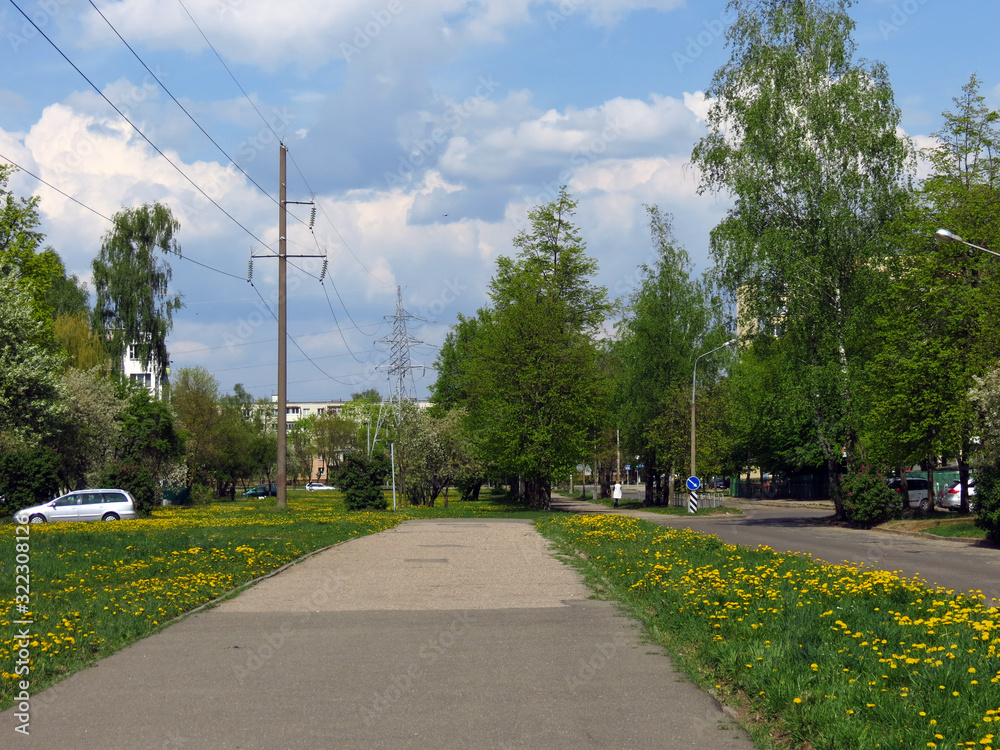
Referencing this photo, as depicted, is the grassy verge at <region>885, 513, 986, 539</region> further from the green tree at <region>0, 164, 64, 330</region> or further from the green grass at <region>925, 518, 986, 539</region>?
the green tree at <region>0, 164, 64, 330</region>

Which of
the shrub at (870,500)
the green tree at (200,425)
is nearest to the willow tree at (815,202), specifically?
the shrub at (870,500)

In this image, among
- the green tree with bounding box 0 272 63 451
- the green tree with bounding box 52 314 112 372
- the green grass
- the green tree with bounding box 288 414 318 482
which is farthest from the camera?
the green tree with bounding box 288 414 318 482

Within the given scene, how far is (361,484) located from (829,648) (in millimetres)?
35792

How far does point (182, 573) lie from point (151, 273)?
1822 inches

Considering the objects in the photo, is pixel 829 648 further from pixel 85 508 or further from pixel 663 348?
pixel 663 348

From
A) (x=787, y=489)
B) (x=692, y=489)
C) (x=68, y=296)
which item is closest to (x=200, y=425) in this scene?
(x=68, y=296)

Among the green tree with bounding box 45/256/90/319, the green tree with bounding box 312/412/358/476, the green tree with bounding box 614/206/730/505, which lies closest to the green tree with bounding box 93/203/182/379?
the green tree with bounding box 45/256/90/319

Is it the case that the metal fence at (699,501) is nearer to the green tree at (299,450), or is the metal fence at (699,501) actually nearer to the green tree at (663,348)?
the green tree at (663,348)

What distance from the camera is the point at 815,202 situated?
3481cm

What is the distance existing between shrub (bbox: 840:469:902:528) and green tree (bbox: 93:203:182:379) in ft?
132
